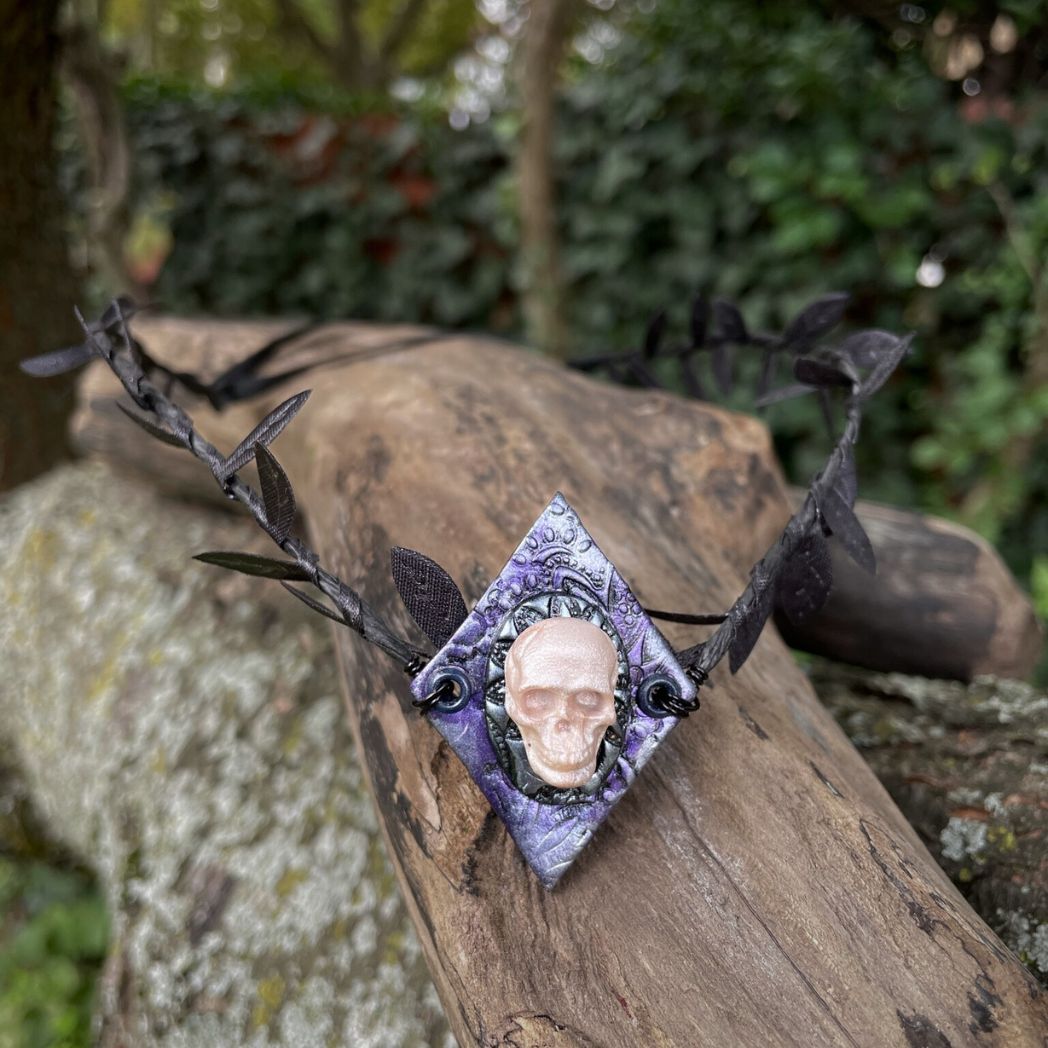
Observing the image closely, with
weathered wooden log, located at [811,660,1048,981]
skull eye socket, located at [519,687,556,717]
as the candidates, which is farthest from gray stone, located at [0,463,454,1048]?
weathered wooden log, located at [811,660,1048,981]

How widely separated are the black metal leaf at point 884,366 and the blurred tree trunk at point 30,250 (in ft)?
8.92

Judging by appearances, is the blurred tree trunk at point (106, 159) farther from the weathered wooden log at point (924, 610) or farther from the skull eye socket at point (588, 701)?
the skull eye socket at point (588, 701)

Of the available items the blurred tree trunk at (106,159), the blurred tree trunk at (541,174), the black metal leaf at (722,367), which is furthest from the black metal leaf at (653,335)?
the blurred tree trunk at (106,159)

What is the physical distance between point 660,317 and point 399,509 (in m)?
0.91

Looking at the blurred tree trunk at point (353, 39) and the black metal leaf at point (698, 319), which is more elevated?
the blurred tree trunk at point (353, 39)

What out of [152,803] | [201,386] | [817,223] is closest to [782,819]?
[152,803]

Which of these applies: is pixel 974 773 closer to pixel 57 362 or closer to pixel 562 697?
pixel 562 697

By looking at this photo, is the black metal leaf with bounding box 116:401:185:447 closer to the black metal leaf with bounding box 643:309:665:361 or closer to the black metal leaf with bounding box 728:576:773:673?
the black metal leaf with bounding box 728:576:773:673

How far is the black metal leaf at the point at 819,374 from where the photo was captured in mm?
1307

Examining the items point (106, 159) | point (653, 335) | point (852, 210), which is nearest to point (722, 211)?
point (852, 210)

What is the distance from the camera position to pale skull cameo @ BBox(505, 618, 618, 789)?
88 cm

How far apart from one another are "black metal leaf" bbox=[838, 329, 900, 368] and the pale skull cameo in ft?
2.73

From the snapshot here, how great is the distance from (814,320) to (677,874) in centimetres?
116

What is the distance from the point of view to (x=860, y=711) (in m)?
1.50
